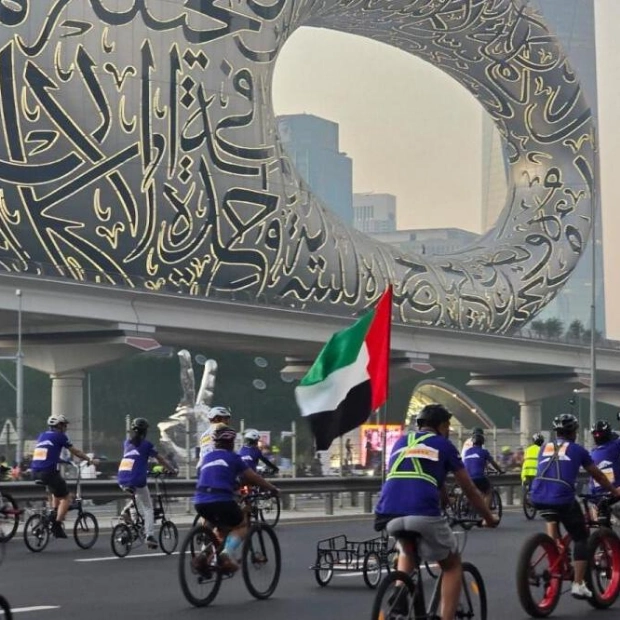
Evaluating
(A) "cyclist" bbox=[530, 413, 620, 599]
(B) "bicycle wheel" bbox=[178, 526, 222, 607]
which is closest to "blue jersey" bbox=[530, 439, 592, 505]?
(A) "cyclist" bbox=[530, 413, 620, 599]

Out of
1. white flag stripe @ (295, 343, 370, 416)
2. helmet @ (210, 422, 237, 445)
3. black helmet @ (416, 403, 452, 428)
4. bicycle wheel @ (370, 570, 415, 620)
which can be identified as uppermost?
white flag stripe @ (295, 343, 370, 416)

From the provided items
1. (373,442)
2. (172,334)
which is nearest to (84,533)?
(373,442)

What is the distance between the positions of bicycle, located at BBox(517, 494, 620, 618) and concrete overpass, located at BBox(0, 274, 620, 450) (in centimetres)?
2513

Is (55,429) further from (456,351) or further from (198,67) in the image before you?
(456,351)

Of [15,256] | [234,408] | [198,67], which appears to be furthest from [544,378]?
[15,256]

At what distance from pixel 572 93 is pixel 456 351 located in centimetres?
1716

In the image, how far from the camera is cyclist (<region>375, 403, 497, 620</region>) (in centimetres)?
1076

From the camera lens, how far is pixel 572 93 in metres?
77.1

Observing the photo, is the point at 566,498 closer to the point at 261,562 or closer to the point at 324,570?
the point at 261,562

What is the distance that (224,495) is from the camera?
14.5 m

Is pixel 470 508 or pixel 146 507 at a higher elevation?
pixel 146 507

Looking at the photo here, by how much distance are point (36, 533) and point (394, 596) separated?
1098cm

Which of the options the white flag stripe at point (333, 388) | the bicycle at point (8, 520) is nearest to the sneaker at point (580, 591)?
the white flag stripe at point (333, 388)

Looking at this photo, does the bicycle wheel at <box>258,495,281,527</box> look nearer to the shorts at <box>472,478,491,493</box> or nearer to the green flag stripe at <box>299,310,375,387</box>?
the shorts at <box>472,478,491,493</box>
